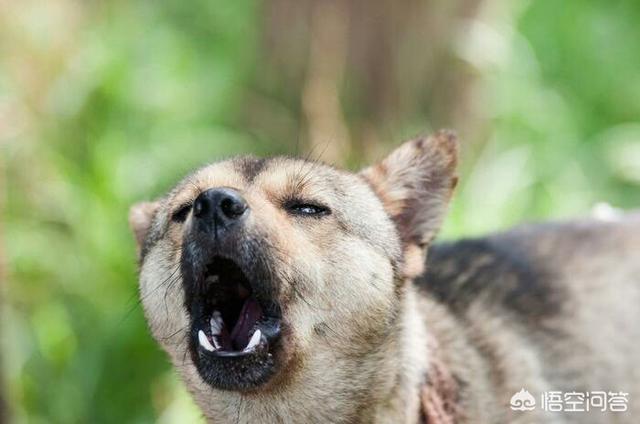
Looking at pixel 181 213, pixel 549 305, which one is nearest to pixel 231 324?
pixel 181 213

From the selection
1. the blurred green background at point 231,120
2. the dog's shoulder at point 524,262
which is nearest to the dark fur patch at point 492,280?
the dog's shoulder at point 524,262

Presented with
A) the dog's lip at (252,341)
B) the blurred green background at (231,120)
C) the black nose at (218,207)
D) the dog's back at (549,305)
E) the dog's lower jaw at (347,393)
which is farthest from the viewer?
the blurred green background at (231,120)

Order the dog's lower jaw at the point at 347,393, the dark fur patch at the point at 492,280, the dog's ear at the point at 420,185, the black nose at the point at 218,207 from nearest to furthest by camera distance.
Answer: the black nose at the point at 218,207 → the dog's lower jaw at the point at 347,393 → the dog's ear at the point at 420,185 → the dark fur patch at the point at 492,280

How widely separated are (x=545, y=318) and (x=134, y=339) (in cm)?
236

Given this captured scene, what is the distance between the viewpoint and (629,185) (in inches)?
293

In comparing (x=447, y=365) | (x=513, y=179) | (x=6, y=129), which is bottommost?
(x=447, y=365)

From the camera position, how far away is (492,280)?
15.8 ft

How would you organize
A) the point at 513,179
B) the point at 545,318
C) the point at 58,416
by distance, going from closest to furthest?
the point at 545,318, the point at 58,416, the point at 513,179

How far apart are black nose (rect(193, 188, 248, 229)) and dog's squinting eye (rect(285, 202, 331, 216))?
33 cm

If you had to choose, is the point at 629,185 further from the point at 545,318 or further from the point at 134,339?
the point at 134,339

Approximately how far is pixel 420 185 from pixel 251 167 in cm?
72

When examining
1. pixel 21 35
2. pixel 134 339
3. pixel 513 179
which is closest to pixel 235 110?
pixel 21 35

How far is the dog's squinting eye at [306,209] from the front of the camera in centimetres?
379

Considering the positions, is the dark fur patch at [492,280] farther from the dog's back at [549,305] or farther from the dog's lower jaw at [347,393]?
the dog's lower jaw at [347,393]
